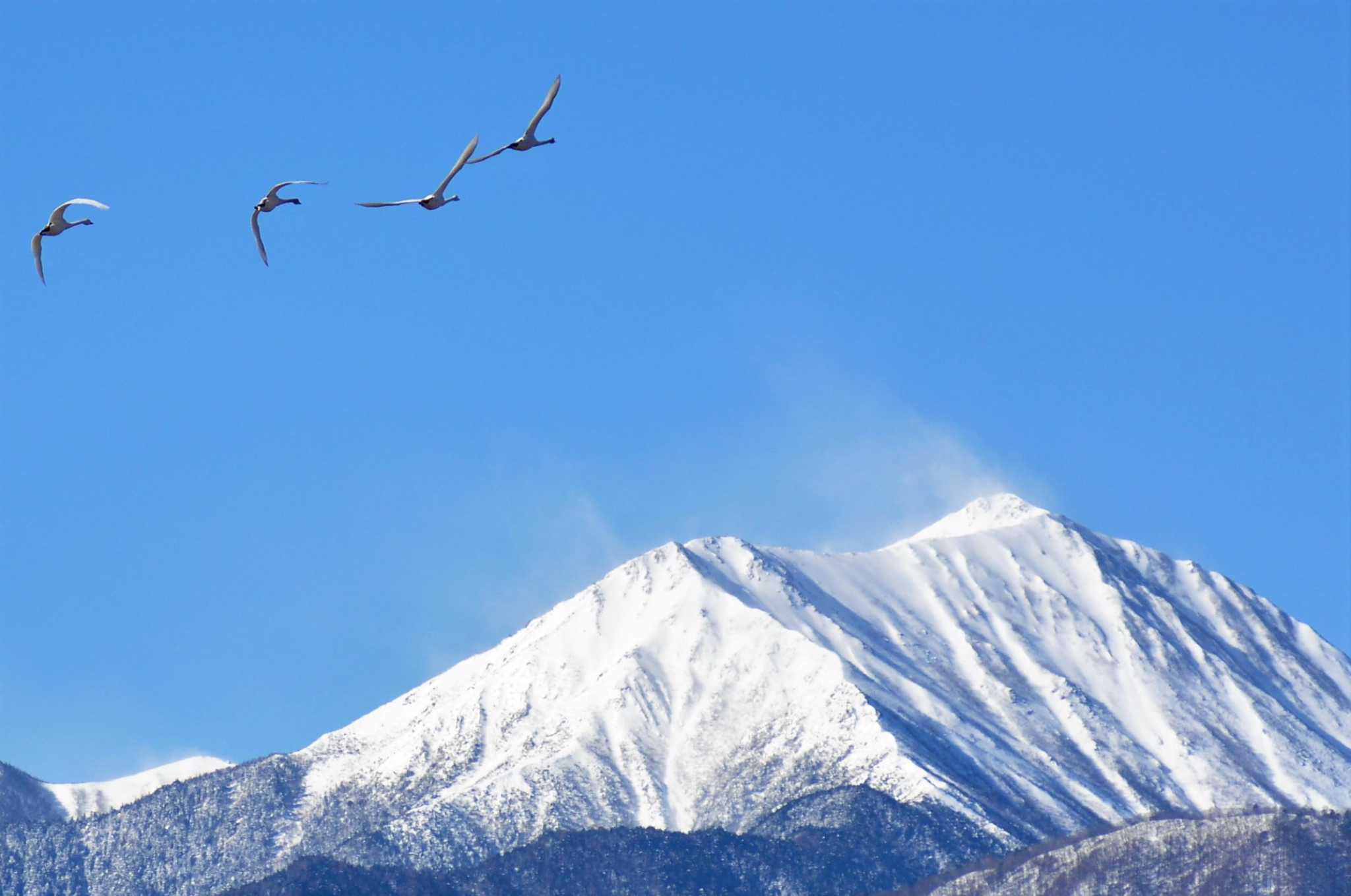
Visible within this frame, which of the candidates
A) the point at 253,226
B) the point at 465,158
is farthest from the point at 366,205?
the point at 253,226

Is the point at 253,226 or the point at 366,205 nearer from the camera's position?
the point at 366,205

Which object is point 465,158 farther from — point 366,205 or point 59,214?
point 59,214

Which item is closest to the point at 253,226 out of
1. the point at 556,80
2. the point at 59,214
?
the point at 59,214

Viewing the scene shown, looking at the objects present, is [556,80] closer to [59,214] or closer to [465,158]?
[465,158]

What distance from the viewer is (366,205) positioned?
4321 inches

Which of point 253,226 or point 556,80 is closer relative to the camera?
point 556,80

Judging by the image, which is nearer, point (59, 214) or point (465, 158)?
point (465, 158)

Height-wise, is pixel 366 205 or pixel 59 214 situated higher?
pixel 59 214

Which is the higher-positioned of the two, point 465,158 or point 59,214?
point 59,214

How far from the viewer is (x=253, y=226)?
12256cm

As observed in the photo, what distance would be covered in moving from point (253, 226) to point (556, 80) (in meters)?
18.3

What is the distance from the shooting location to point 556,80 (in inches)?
4402

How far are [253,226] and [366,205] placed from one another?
47.1 feet

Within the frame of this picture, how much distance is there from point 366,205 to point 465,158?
550 cm
